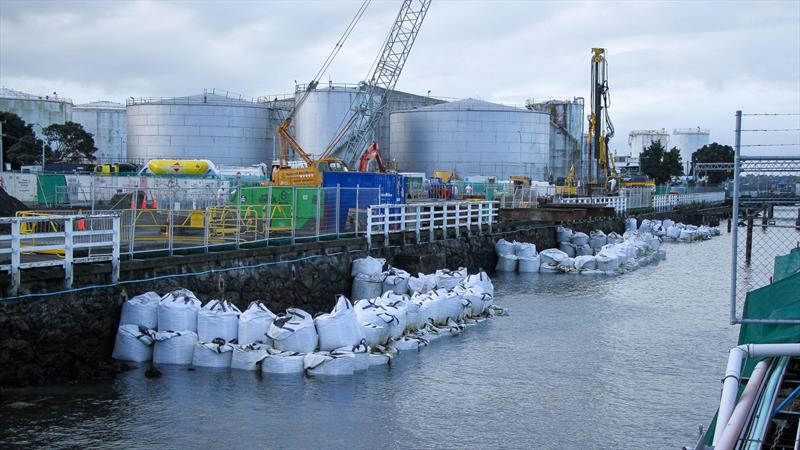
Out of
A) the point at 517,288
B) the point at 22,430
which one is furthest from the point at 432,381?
the point at 517,288

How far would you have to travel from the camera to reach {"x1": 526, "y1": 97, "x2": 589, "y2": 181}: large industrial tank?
3374 inches

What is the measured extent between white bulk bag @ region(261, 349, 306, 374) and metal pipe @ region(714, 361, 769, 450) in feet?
26.2

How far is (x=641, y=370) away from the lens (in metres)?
14.6

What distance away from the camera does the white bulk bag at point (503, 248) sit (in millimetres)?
30891

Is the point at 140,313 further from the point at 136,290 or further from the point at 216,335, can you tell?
the point at 216,335

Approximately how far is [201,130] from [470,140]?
Result: 2342 centimetres

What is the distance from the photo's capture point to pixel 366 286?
20.5 metres

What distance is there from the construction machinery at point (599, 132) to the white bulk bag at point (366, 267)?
146 feet

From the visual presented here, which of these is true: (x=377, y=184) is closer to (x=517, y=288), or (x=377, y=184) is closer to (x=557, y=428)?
(x=517, y=288)

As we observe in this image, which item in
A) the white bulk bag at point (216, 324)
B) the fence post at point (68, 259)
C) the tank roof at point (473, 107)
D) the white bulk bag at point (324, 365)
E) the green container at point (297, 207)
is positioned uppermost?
the tank roof at point (473, 107)

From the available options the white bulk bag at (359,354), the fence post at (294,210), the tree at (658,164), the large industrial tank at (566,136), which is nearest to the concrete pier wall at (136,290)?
the fence post at (294,210)

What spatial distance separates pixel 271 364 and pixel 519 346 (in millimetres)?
5611

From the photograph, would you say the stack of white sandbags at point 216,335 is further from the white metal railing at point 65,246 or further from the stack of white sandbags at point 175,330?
the white metal railing at point 65,246

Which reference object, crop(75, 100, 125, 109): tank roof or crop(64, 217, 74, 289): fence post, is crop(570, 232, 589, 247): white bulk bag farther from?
crop(75, 100, 125, 109): tank roof
